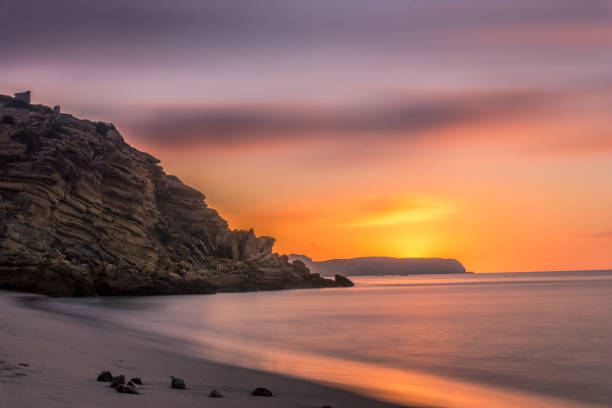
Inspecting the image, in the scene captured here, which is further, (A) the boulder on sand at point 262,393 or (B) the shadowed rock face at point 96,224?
(B) the shadowed rock face at point 96,224

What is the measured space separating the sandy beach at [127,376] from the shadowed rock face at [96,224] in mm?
37598

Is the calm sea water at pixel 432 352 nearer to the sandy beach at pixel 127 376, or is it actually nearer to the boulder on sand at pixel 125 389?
the sandy beach at pixel 127 376

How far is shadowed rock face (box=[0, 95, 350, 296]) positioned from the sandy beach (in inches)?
1480

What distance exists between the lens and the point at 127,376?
1041cm

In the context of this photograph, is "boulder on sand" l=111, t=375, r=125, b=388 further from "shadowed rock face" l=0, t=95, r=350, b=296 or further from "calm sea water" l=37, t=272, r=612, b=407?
"shadowed rock face" l=0, t=95, r=350, b=296

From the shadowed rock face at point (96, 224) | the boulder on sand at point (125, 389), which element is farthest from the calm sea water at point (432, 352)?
the shadowed rock face at point (96, 224)

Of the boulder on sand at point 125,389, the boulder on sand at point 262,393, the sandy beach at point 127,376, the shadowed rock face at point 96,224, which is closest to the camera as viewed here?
Answer: the sandy beach at point 127,376

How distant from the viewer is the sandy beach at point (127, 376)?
24.2ft

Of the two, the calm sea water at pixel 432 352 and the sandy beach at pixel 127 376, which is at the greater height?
the sandy beach at pixel 127 376

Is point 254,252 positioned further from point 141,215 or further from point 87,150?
point 87,150

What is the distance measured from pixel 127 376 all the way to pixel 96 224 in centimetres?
5758

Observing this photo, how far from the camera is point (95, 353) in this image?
13992 mm

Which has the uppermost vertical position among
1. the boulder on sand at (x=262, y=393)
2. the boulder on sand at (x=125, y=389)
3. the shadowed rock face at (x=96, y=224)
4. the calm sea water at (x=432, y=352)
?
the shadowed rock face at (x=96, y=224)

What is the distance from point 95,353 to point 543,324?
27849mm
